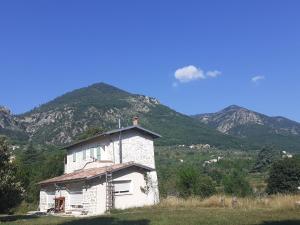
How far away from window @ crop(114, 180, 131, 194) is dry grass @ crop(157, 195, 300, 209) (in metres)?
3.39

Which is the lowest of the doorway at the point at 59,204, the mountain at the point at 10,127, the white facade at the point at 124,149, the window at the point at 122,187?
the doorway at the point at 59,204

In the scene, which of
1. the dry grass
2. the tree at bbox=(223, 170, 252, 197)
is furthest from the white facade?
the tree at bbox=(223, 170, 252, 197)

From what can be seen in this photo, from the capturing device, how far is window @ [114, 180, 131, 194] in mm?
39969

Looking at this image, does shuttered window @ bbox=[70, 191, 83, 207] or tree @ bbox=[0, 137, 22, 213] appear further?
→ shuttered window @ bbox=[70, 191, 83, 207]

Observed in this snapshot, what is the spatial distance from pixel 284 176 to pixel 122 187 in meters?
33.3

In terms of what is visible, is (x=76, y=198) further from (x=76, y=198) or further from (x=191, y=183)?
(x=191, y=183)

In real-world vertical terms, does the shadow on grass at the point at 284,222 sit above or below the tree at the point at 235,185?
below

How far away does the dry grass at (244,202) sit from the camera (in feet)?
102

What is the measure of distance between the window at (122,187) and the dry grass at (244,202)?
11.1 ft

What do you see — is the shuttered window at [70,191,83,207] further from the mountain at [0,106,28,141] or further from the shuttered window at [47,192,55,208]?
the mountain at [0,106,28,141]

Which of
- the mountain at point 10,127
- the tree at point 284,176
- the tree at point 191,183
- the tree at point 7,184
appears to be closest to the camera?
the tree at point 7,184

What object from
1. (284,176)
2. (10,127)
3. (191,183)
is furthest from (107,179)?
(10,127)

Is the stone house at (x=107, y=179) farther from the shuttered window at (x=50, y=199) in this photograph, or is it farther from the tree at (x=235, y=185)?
the tree at (x=235, y=185)

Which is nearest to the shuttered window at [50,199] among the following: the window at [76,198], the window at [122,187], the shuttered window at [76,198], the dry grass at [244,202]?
the window at [76,198]
